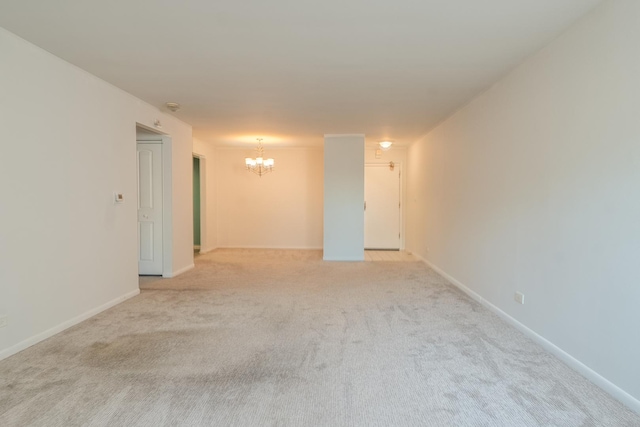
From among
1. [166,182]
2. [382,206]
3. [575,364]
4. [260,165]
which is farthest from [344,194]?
[575,364]

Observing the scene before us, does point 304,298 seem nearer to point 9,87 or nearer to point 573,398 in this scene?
point 573,398

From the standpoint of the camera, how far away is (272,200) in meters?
8.25

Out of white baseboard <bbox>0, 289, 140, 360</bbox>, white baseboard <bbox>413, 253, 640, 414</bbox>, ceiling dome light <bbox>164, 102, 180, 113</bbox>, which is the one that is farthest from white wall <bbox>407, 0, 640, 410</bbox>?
white baseboard <bbox>0, 289, 140, 360</bbox>

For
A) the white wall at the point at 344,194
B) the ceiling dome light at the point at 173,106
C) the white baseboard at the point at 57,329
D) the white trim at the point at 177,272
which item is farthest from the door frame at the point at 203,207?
the white baseboard at the point at 57,329

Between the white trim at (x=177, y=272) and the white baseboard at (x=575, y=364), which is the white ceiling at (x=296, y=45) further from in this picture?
the white trim at (x=177, y=272)

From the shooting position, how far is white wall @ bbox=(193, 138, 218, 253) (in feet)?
25.2

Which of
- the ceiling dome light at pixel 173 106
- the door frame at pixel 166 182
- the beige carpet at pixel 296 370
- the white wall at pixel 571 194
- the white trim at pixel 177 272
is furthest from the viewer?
the white trim at pixel 177 272

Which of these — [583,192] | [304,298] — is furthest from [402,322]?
[583,192]

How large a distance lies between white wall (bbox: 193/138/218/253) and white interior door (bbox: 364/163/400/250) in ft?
11.8

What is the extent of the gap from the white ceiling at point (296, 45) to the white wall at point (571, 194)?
0.28 m

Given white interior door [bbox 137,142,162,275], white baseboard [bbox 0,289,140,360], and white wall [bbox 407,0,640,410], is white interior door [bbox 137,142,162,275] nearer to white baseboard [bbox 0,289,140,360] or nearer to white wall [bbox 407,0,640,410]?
white baseboard [bbox 0,289,140,360]

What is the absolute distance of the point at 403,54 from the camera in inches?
115

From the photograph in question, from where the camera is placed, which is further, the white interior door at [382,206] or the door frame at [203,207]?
the white interior door at [382,206]

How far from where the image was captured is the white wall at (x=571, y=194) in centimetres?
202
